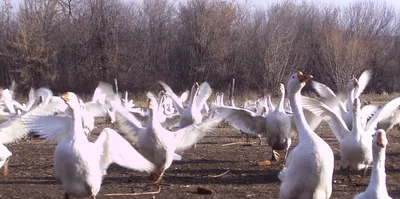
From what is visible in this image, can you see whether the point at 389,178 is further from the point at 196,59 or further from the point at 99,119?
the point at 196,59

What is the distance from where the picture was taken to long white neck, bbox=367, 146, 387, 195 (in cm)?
575

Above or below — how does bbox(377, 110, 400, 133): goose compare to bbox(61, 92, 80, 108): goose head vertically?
below

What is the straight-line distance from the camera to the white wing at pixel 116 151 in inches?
324

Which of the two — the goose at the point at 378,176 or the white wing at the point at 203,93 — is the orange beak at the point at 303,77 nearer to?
the goose at the point at 378,176

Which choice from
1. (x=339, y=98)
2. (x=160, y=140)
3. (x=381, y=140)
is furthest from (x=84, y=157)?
(x=339, y=98)

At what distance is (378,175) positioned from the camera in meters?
5.83

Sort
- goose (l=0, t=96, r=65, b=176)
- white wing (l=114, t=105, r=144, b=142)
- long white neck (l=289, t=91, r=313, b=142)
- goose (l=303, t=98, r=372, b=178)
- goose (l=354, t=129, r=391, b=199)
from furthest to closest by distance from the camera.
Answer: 1. white wing (l=114, t=105, r=144, b=142)
2. goose (l=0, t=96, r=65, b=176)
3. goose (l=303, t=98, r=372, b=178)
4. long white neck (l=289, t=91, r=313, b=142)
5. goose (l=354, t=129, r=391, b=199)

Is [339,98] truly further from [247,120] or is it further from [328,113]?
[328,113]

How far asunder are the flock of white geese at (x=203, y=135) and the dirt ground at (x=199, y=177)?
0.43 m

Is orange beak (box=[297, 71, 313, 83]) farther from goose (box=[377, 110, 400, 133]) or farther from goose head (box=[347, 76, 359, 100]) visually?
goose (box=[377, 110, 400, 133])

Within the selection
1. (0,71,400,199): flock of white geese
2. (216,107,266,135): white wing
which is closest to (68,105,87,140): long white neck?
(0,71,400,199): flock of white geese

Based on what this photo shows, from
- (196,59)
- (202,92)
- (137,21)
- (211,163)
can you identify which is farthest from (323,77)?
(211,163)

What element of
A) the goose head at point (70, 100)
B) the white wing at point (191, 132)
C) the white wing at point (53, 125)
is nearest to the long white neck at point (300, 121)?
the goose head at point (70, 100)

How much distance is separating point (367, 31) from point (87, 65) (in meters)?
24.2
